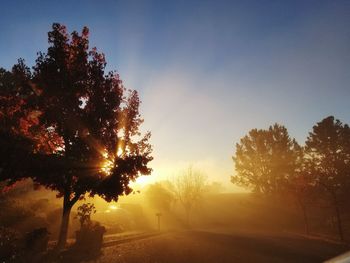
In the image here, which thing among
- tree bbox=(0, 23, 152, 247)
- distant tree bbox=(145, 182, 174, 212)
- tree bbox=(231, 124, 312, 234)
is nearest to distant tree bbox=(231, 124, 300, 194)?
tree bbox=(231, 124, 312, 234)

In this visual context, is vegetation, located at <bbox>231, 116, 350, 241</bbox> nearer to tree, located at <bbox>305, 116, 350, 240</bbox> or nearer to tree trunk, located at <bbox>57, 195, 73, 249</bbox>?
tree, located at <bbox>305, 116, 350, 240</bbox>

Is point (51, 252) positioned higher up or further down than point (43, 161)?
further down

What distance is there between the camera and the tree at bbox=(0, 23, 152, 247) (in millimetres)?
14719

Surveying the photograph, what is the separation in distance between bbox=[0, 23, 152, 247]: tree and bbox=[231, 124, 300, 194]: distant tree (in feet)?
125

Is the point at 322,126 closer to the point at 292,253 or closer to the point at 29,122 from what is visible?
the point at 292,253

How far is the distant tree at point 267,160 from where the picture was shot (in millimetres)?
50031

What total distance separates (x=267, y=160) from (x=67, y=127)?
42015 mm

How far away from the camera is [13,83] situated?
26.7 meters

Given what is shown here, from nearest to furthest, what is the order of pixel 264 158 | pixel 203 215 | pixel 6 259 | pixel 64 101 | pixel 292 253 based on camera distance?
pixel 6 259 → pixel 64 101 → pixel 292 253 → pixel 264 158 → pixel 203 215

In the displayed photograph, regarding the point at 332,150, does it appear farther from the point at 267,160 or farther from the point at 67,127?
the point at 67,127

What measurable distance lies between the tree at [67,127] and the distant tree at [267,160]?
125ft

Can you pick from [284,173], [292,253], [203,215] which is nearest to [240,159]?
[284,173]

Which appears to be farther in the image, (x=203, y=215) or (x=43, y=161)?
(x=203, y=215)

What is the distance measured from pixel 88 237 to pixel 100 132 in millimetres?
5972
